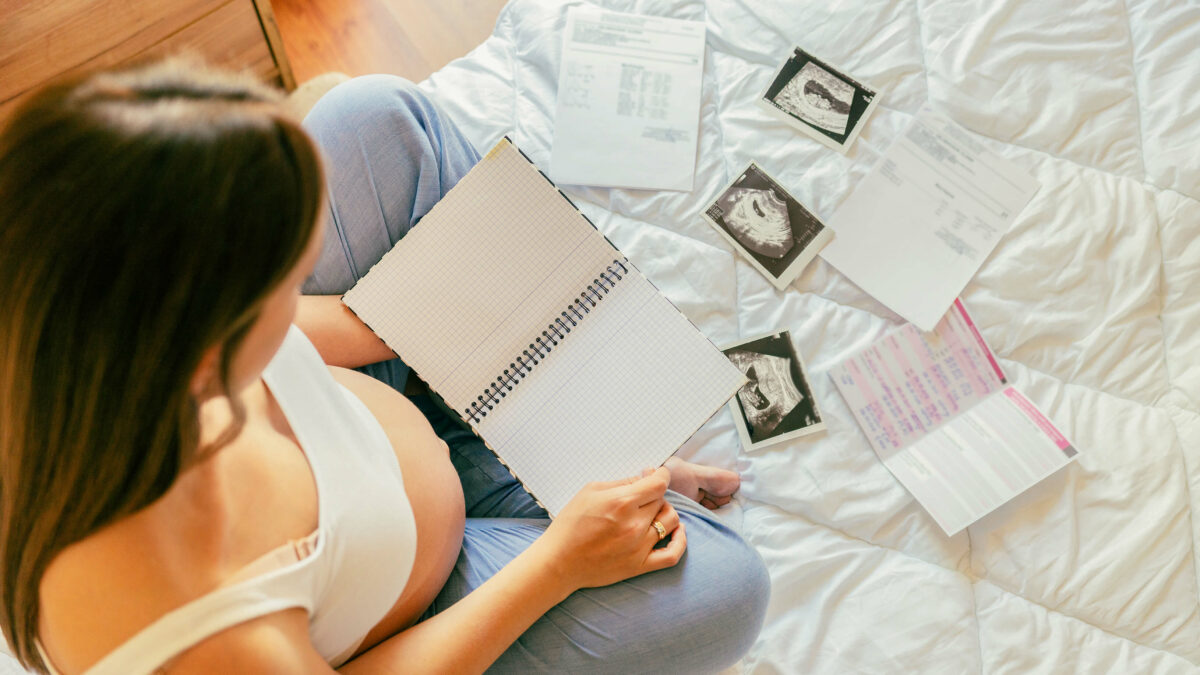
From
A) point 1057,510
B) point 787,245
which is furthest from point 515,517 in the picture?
point 1057,510

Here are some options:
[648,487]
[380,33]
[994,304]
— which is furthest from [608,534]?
[380,33]

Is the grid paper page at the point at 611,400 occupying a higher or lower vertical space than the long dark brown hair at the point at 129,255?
lower

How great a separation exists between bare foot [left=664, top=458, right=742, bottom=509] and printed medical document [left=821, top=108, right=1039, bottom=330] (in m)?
0.35

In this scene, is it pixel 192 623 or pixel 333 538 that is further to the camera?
pixel 333 538

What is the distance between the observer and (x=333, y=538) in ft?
2.29

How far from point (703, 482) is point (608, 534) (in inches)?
9.9

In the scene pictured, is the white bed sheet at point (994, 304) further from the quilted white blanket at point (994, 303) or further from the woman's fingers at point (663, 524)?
the woman's fingers at point (663, 524)

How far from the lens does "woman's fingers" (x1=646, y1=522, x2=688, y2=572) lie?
3.06 feet

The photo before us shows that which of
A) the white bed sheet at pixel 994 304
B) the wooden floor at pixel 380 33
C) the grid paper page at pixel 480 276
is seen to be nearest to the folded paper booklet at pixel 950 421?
the white bed sheet at pixel 994 304

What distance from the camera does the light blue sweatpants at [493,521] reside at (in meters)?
0.91

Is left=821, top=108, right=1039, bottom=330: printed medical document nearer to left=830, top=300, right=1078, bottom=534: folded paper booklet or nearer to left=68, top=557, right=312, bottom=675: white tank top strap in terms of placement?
left=830, top=300, right=1078, bottom=534: folded paper booklet

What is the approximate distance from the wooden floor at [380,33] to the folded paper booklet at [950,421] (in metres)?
1.18

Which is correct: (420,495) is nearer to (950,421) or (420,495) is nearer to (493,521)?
(493,521)

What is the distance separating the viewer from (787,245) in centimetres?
121
